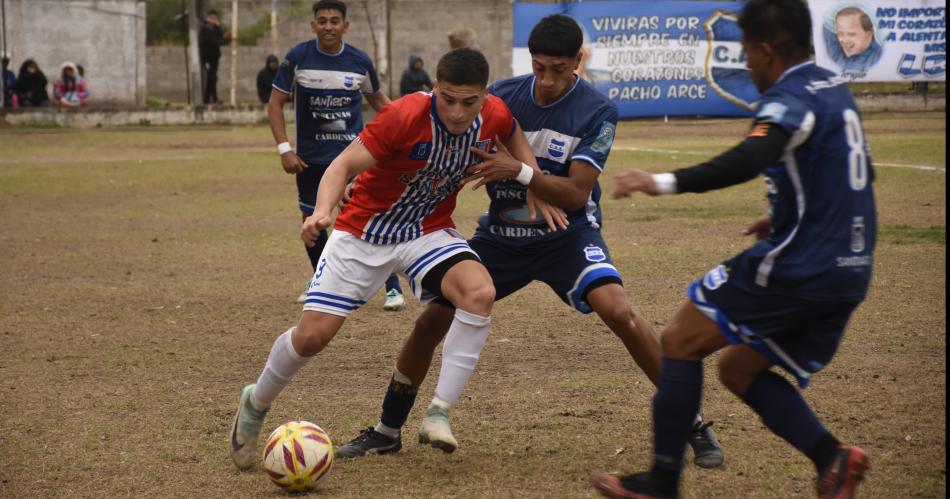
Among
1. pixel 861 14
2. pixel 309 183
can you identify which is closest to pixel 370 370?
pixel 309 183

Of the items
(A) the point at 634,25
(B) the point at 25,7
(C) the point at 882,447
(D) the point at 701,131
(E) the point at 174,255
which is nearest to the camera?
(C) the point at 882,447

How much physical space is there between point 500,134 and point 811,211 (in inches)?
71.2

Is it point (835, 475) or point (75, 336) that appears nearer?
point (835, 475)

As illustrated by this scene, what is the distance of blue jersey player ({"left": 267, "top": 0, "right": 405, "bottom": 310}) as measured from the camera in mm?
9203

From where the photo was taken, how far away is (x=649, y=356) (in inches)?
206

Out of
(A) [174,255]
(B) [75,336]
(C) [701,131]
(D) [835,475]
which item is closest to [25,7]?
(C) [701,131]

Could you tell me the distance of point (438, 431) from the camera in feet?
16.1

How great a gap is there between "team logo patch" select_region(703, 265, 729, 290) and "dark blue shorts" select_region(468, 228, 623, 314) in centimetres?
110

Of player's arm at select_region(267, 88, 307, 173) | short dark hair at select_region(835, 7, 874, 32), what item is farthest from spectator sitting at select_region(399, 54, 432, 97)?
player's arm at select_region(267, 88, 307, 173)

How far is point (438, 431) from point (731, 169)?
173cm

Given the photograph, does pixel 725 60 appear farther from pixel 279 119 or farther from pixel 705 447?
pixel 705 447

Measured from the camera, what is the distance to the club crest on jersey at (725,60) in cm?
2798

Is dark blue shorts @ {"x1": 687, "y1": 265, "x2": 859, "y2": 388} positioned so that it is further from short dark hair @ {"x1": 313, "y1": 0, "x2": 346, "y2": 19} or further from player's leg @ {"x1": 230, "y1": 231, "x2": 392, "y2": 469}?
short dark hair @ {"x1": 313, "y1": 0, "x2": 346, "y2": 19}

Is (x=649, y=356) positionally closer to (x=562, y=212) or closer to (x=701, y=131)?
(x=562, y=212)
